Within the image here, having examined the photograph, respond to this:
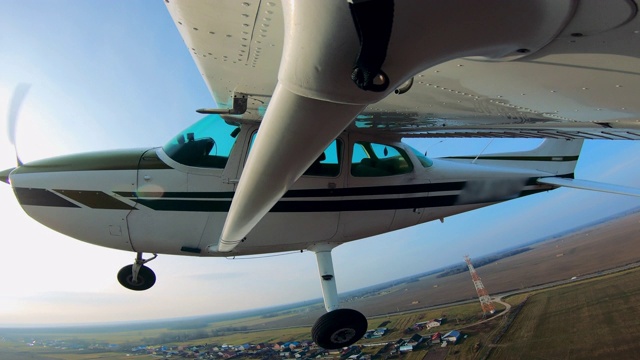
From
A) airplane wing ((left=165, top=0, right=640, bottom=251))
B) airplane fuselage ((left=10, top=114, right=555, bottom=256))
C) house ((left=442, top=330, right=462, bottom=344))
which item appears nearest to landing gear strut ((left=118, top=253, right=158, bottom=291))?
airplane fuselage ((left=10, top=114, right=555, bottom=256))

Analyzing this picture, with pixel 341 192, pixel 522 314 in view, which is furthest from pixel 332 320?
pixel 522 314

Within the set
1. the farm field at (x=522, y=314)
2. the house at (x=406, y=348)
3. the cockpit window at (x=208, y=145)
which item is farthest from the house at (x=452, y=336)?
the cockpit window at (x=208, y=145)

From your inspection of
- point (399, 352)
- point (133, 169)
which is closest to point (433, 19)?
point (133, 169)

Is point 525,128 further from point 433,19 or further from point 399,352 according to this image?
point 399,352

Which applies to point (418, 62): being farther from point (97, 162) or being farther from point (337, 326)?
point (97, 162)

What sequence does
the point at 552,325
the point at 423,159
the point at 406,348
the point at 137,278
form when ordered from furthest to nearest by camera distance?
the point at 406,348
the point at 552,325
the point at 137,278
the point at 423,159

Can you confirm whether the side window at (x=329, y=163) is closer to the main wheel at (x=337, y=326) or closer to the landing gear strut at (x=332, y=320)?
the landing gear strut at (x=332, y=320)
